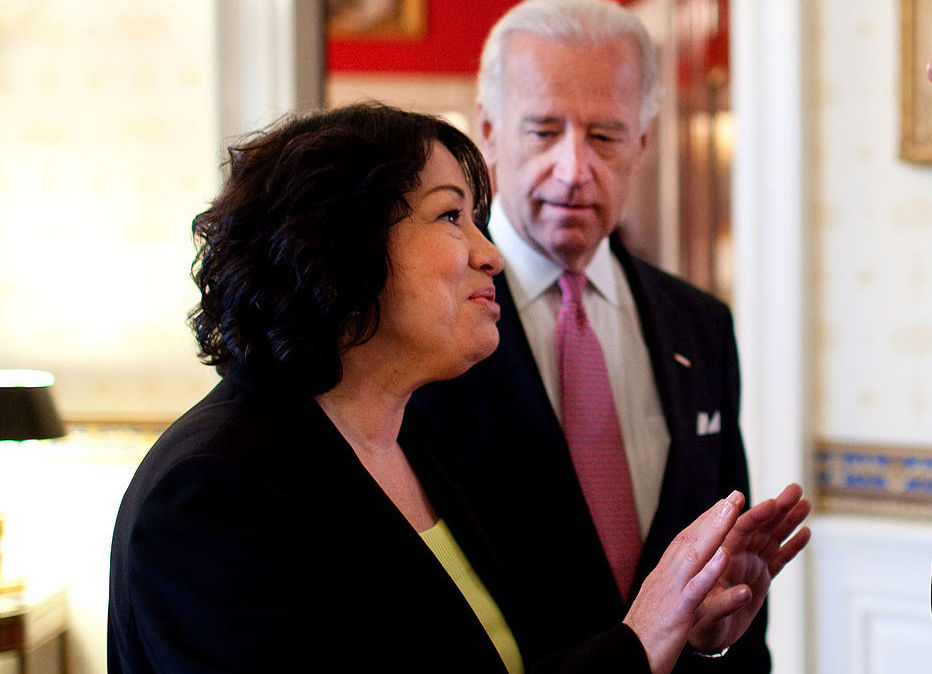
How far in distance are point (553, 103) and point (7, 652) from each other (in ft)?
7.33

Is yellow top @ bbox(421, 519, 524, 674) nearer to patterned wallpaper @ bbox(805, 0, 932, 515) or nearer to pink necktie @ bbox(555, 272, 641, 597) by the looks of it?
pink necktie @ bbox(555, 272, 641, 597)

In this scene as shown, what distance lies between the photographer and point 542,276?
1786 mm

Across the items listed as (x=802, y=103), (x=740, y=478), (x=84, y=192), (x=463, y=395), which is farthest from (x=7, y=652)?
(x=802, y=103)

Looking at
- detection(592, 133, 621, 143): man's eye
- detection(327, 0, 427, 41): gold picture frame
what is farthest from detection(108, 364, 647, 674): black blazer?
detection(327, 0, 427, 41): gold picture frame

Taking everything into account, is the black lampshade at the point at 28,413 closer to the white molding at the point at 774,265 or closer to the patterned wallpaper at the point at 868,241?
the white molding at the point at 774,265

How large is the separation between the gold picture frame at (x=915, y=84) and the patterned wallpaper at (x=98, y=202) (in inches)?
85.1

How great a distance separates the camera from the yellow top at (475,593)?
129 centimetres

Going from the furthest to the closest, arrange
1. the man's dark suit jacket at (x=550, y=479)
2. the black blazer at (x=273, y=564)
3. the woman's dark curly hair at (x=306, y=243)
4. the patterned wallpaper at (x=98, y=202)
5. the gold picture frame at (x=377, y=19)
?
1. the gold picture frame at (x=377, y=19)
2. the patterned wallpaper at (x=98, y=202)
3. the man's dark suit jacket at (x=550, y=479)
4. the woman's dark curly hair at (x=306, y=243)
5. the black blazer at (x=273, y=564)

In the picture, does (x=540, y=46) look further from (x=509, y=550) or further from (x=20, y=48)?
(x=20, y=48)

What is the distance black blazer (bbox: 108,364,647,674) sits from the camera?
3.30 ft

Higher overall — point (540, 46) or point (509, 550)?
point (540, 46)

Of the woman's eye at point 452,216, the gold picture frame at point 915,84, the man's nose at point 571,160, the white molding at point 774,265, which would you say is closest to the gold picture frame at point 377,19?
the white molding at point 774,265

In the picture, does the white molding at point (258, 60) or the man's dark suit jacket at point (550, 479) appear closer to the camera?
the man's dark suit jacket at point (550, 479)

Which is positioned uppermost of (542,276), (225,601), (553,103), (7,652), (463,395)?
(553,103)
